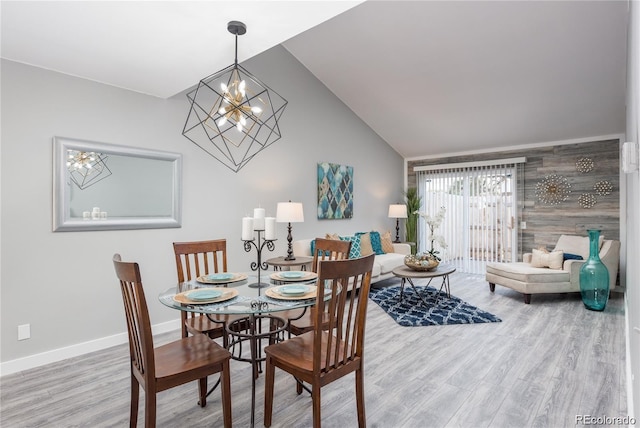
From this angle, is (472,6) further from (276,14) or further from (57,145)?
(57,145)

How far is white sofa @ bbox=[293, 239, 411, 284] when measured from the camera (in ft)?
15.4

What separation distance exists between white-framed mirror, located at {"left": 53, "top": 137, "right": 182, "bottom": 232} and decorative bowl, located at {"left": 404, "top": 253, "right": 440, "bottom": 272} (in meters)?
2.84

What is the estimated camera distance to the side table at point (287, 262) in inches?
157

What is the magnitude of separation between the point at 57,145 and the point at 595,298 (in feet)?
19.0

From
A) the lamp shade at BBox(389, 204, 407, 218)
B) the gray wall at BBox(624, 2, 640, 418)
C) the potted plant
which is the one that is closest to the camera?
the gray wall at BBox(624, 2, 640, 418)

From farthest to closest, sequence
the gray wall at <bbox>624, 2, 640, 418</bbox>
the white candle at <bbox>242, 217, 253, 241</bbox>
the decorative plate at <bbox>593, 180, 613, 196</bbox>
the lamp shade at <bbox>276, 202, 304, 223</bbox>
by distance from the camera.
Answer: the decorative plate at <bbox>593, 180, 613, 196</bbox>
the lamp shade at <bbox>276, 202, 304, 223</bbox>
the white candle at <bbox>242, 217, 253, 241</bbox>
the gray wall at <bbox>624, 2, 640, 418</bbox>

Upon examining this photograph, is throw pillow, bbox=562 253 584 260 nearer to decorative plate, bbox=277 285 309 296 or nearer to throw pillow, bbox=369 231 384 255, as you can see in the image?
throw pillow, bbox=369 231 384 255

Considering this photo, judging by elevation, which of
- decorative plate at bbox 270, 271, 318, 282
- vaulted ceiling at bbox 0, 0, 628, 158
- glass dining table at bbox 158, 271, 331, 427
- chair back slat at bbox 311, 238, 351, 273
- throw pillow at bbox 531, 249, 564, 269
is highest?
vaulted ceiling at bbox 0, 0, 628, 158

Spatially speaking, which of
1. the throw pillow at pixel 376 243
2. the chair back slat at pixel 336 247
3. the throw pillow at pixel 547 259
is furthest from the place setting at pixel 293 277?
the throw pillow at pixel 547 259

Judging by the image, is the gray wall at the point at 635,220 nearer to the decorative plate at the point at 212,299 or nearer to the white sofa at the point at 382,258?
the decorative plate at the point at 212,299

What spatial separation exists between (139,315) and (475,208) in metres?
6.10

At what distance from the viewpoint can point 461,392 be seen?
7.50 ft

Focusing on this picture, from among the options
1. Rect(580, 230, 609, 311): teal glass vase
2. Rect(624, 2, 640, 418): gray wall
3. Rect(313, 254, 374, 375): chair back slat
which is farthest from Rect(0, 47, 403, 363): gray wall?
Rect(580, 230, 609, 311): teal glass vase

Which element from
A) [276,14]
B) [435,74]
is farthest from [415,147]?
[276,14]
